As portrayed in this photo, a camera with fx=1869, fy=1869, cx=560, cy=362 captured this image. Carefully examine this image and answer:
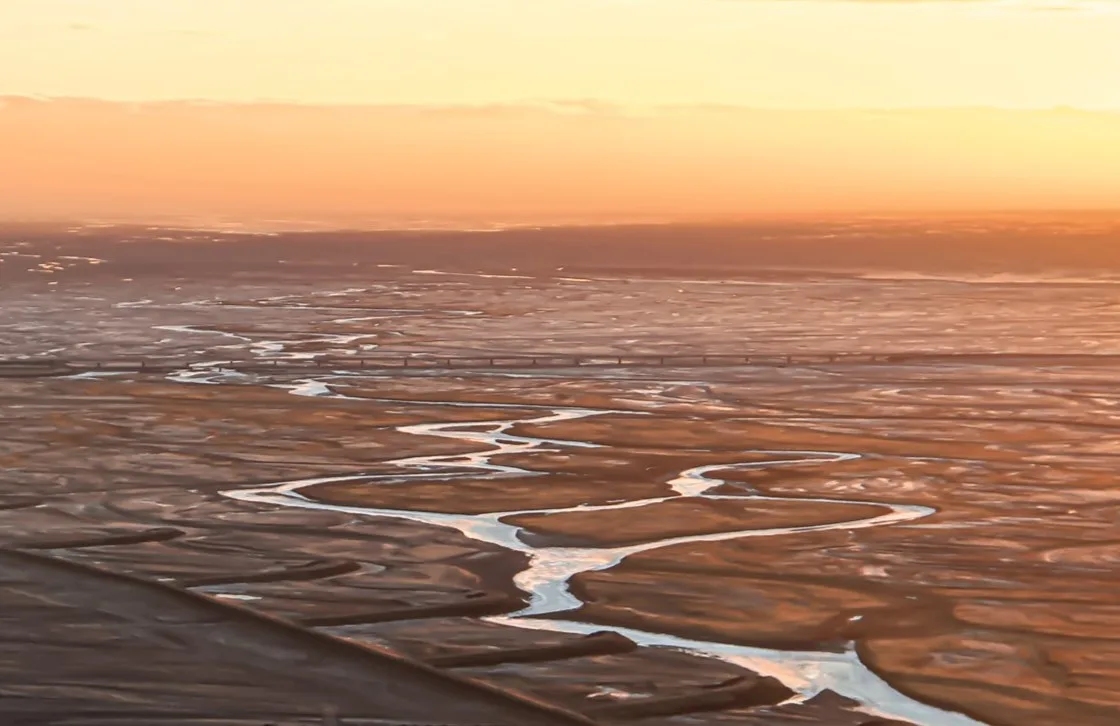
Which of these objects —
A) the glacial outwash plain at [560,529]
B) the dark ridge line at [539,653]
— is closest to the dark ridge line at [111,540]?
the glacial outwash plain at [560,529]

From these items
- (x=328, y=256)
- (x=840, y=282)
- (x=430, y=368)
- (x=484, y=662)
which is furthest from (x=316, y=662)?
→ (x=328, y=256)

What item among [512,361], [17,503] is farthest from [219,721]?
[512,361]

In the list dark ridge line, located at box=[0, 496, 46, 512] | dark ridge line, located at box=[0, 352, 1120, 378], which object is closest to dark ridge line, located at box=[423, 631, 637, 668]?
dark ridge line, located at box=[0, 496, 46, 512]

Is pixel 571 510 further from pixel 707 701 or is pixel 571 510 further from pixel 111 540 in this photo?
pixel 707 701

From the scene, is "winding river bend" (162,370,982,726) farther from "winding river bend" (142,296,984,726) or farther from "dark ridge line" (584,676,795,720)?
"dark ridge line" (584,676,795,720)

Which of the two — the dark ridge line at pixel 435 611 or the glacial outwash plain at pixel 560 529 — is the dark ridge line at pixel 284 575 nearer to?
the glacial outwash plain at pixel 560 529

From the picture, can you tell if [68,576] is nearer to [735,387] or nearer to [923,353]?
[735,387]
